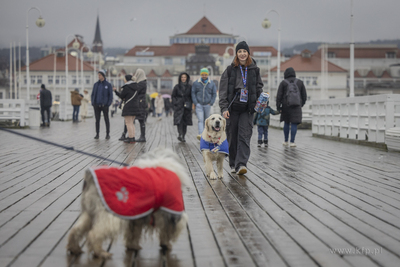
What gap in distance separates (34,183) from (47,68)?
357 ft

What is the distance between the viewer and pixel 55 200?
5.92 meters

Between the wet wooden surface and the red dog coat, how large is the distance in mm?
377

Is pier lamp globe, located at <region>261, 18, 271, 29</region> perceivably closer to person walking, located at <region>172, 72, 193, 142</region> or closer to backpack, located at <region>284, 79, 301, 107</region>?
person walking, located at <region>172, 72, 193, 142</region>

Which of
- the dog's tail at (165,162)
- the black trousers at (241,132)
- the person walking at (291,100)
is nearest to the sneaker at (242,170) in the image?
the black trousers at (241,132)

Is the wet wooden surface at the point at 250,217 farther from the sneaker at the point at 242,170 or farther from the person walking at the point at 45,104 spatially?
the person walking at the point at 45,104

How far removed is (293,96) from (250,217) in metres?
8.70

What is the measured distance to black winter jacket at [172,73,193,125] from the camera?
613 inches

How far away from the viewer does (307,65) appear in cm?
10819

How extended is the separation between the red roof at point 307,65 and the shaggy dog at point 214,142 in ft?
326

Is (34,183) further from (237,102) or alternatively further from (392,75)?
(392,75)

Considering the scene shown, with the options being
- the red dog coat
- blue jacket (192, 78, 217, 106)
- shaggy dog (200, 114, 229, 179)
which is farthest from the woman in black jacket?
the red dog coat

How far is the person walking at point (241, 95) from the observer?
8016mm

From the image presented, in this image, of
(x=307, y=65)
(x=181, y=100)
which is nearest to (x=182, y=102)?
(x=181, y=100)

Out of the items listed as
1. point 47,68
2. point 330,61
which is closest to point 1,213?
point 47,68
